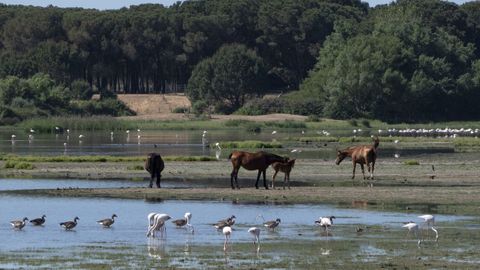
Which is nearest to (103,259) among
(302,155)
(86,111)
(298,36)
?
(302,155)

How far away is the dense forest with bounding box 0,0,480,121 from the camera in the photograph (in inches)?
4439

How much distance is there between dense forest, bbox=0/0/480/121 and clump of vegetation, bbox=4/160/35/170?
59416mm

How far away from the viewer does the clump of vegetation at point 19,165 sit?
47625 mm

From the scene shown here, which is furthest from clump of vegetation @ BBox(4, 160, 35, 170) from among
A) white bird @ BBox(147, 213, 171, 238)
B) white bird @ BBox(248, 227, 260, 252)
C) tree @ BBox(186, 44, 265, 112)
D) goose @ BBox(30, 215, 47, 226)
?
tree @ BBox(186, 44, 265, 112)

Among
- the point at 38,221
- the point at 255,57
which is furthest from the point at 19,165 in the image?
the point at 255,57

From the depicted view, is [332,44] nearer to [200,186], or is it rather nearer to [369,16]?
[369,16]

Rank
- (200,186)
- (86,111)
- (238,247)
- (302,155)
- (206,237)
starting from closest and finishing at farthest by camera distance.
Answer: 1. (238,247)
2. (206,237)
3. (200,186)
4. (302,155)
5. (86,111)

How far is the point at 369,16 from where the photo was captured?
493 ft

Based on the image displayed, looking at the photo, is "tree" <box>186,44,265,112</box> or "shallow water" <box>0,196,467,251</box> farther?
"tree" <box>186,44,265,112</box>

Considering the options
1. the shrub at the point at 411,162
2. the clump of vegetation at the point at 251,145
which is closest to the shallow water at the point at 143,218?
the shrub at the point at 411,162

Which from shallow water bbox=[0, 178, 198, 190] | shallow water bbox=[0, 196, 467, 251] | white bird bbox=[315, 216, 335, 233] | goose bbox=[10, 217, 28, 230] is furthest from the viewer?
shallow water bbox=[0, 178, 198, 190]

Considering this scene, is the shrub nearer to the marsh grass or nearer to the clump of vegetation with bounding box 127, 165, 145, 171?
the marsh grass

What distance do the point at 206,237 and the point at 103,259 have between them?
413 cm

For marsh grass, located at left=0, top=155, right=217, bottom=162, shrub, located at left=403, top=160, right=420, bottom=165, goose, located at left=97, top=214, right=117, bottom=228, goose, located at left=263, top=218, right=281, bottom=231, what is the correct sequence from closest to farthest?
goose, located at left=263, top=218, right=281, bottom=231 → goose, located at left=97, top=214, right=117, bottom=228 → shrub, located at left=403, top=160, right=420, bottom=165 → marsh grass, located at left=0, top=155, right=217, bottom=162
